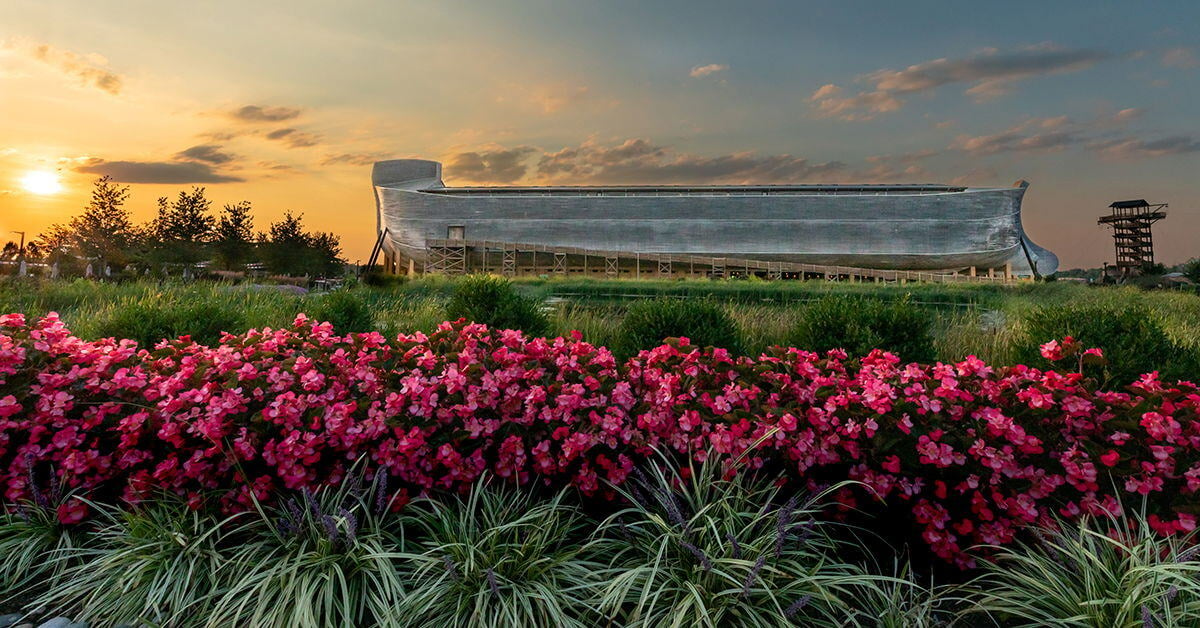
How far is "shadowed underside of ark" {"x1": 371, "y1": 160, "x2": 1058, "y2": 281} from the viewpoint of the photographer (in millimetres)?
36594

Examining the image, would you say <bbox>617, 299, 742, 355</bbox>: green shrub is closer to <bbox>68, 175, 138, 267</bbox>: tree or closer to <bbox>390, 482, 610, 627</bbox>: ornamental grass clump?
<bbox>390, 482, 610, 627</bbox>: ornamental grass clump

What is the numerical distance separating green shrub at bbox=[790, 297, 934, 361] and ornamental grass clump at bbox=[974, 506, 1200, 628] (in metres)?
2.93

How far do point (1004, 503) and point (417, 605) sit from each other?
265 centimetres

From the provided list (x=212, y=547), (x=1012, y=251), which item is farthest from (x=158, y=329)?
(x=1012, y=251)

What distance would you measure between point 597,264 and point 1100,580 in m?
36.4

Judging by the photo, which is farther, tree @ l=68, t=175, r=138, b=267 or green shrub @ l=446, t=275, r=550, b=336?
tree @ l=68, t=175, r=138, b=267

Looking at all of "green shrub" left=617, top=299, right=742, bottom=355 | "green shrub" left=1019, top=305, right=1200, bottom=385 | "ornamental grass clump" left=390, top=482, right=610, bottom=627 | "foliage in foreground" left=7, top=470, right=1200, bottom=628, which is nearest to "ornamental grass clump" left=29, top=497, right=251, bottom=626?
"foliage in foreground" left=7, top=470, right=1200, bottom=628

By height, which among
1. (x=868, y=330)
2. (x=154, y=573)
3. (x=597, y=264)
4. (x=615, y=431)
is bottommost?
(x=154, y=573)

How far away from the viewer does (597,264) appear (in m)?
38.6

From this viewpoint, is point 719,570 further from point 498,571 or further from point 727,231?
point 727,231

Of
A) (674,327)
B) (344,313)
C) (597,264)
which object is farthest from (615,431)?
(597,264)

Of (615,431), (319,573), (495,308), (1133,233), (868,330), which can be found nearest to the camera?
(319,573)

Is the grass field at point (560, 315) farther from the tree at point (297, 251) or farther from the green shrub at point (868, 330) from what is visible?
the tree at point (297, 251)

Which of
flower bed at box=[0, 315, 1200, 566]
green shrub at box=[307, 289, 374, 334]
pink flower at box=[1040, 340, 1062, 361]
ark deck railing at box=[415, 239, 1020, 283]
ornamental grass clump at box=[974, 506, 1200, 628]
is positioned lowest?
ornamental grass clump at box=[974, 506, 1200, 628]
